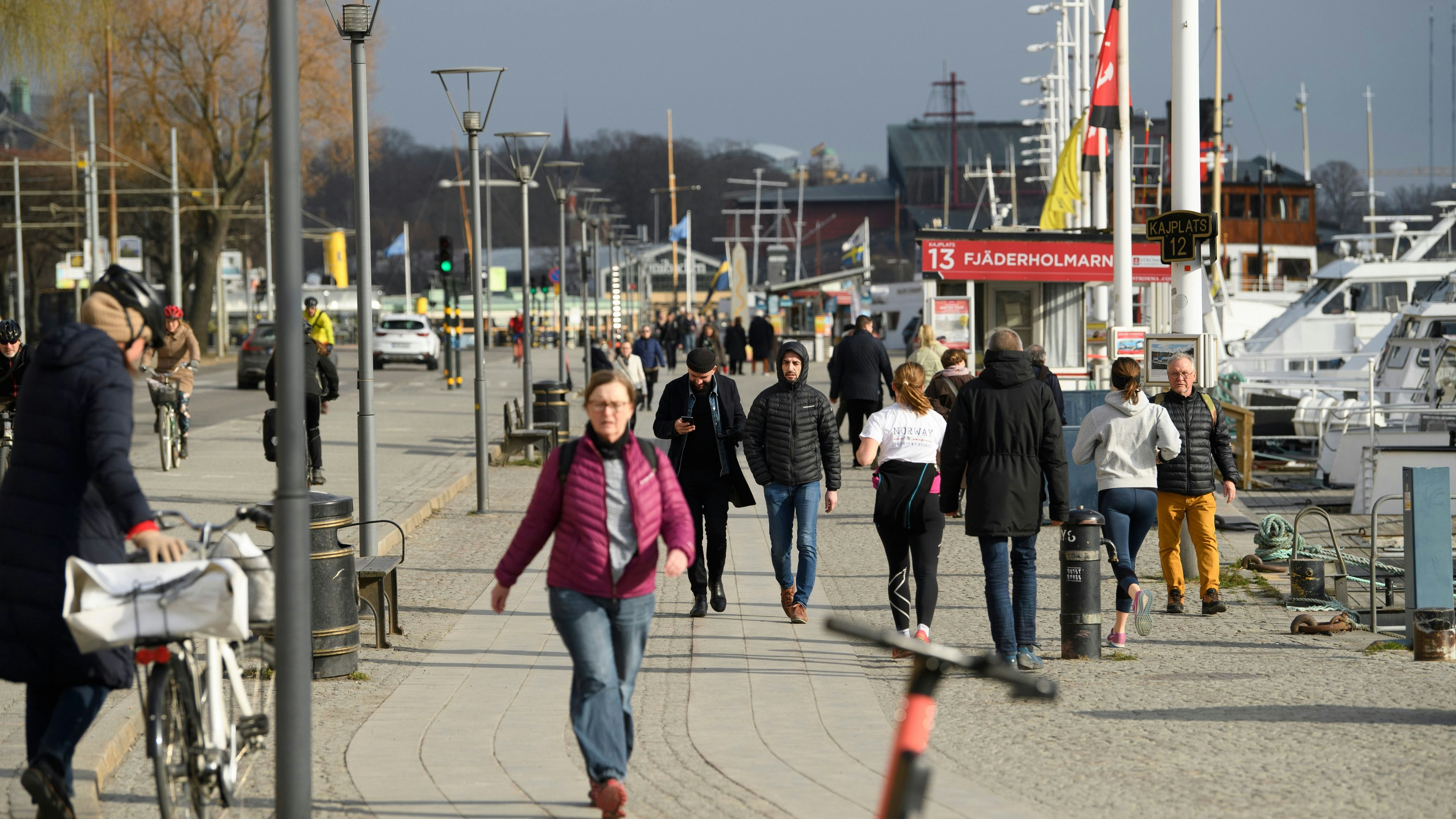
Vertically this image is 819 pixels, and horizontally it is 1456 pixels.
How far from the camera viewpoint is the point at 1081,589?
9031 mm

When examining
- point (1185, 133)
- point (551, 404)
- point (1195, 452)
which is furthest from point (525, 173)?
point (1195, 452)

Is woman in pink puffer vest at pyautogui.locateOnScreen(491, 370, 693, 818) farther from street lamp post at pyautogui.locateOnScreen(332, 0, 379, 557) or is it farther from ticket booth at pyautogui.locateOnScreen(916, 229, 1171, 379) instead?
ticket booth at pyautogui.locateOnScreen(916, 229, 1171, 379)

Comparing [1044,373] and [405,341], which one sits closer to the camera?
[1044,373]

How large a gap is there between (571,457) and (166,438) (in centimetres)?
1458

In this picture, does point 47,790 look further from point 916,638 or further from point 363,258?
point 363,258

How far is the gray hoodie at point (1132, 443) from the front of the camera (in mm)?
9969

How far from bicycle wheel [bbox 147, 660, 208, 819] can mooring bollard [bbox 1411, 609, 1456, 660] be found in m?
6.76

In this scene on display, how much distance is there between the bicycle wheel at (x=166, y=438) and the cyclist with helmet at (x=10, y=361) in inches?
192

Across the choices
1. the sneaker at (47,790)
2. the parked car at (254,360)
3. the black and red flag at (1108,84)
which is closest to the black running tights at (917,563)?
the sneaker at (47,790)

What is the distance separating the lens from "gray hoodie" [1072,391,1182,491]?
9969mm

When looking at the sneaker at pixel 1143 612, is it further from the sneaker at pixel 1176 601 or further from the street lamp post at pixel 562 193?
the street lamp post at pixel 562 193

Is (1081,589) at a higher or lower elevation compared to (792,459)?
lower

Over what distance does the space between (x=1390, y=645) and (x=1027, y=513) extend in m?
2.65

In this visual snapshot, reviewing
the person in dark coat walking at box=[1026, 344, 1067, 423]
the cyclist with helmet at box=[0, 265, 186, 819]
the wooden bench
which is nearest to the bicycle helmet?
the cyclist with helmet at box=[0, 265, 186, 819]
